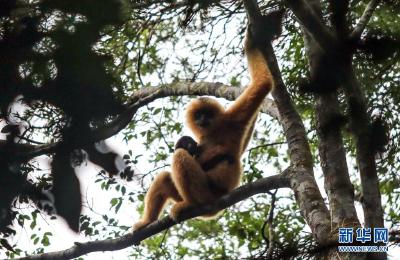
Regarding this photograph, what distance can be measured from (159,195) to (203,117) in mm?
1457

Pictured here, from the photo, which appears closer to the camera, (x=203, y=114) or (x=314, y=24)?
(x=314, y=24)

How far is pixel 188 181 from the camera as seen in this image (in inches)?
300

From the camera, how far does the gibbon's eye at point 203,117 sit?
8.73 meters

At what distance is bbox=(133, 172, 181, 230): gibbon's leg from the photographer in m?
8.08

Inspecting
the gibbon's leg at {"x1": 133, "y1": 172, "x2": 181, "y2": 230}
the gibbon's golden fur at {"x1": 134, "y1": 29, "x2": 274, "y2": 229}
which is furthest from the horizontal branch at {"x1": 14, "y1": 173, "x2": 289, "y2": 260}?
the gibbon's leg at {"x1": 133, "y1": 172, "x2": 181, "y2": 230}

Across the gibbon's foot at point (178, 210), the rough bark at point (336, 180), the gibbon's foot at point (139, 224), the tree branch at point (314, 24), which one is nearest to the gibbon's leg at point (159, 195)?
the gibbon's foot at point (139, 224)

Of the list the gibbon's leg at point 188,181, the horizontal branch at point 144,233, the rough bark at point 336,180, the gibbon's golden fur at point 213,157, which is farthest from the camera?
the gibbon's leg at point 188,181

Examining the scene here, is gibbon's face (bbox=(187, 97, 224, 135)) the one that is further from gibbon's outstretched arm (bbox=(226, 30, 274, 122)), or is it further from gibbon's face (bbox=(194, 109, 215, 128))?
gibbon's outstretched arm (bbox=(226, 30, 274, 122))

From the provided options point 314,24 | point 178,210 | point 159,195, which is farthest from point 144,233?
point 314,24

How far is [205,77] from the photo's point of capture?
350 inches

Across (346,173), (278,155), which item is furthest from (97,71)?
(278,155)

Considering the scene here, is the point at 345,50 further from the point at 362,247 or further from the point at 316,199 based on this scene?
the point at 316,199

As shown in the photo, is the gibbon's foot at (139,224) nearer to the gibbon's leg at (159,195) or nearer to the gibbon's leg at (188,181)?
the gibbon's leg at (159,195)

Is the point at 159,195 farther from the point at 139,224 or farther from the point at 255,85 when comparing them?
the point at 255,85
